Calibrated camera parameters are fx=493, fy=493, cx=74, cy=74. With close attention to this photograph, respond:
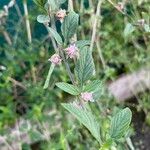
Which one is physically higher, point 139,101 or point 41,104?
point 41,104

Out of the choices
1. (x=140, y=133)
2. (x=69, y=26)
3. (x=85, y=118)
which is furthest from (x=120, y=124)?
(x=140, y=133)

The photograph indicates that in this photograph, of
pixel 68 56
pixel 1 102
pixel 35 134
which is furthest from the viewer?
pixel 1 102

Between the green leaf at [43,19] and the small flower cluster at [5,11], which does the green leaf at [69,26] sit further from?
the small flower cluster at [5,11]

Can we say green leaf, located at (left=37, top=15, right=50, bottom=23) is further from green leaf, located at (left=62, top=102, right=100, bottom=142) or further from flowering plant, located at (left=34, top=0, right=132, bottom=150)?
green leaf, located at (left=62, top=102, right=100, bottom=142)

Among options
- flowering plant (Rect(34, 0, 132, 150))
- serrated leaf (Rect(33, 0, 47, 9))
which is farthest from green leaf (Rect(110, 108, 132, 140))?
serrated leaf (Rect(33, 0, 47, 9))

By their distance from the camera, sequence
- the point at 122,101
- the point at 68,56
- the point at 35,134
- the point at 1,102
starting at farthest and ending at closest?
the point at 122,101, the point at 1,102, the point at 35,134, the point at 68,56

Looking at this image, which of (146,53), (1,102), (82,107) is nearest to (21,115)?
(1,102)

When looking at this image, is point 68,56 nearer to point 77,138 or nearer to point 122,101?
point 77,138
